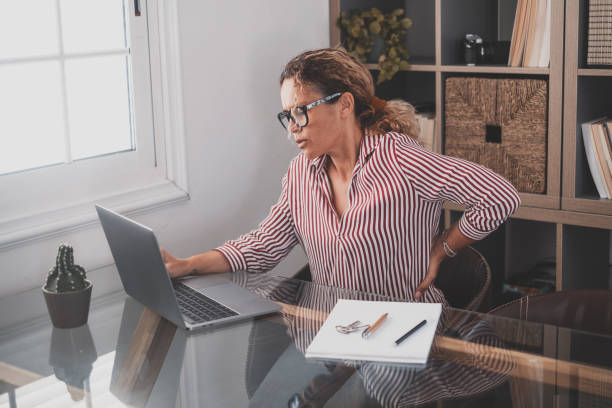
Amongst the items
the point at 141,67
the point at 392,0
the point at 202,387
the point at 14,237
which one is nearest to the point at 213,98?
the point at 141,67

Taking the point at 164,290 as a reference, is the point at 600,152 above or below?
above

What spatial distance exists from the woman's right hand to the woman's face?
0.44 metres

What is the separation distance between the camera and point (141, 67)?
2.45 meters

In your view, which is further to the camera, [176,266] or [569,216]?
[569,216]

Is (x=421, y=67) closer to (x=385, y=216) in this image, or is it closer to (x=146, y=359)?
(x=385, y=216)

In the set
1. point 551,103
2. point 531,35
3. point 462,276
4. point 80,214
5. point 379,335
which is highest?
point 531,35

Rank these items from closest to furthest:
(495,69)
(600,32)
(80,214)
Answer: (80,214) < (600,32) < (495,69)

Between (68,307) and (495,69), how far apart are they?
176cm

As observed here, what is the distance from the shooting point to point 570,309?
1.87m

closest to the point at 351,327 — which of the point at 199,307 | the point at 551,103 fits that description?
the point at 199,307

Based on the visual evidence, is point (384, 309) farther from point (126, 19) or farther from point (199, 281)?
A: point (126, 19)

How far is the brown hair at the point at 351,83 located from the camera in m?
2.04

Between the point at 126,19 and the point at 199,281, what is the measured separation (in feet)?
3.07

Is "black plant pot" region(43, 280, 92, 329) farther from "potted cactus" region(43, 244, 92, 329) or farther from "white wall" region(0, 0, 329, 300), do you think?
"white wall" region(0, 0, 329, 300)
